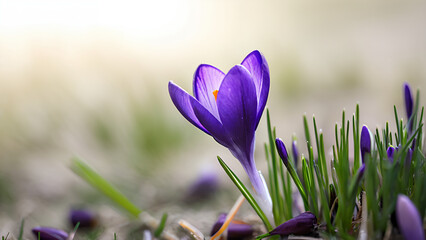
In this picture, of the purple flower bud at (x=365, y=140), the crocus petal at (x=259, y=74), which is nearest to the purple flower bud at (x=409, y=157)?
the purple flower bud at (x=365, y=140)

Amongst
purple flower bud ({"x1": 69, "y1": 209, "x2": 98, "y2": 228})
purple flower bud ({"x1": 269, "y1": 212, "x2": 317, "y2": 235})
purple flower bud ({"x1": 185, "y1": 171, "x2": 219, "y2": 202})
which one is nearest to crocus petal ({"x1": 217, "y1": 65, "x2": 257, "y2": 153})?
purple flower bud ({"x1": 269, "y1": 212, "x2": 317, "y2": 235})

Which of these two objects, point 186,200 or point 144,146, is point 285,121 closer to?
point 144,146

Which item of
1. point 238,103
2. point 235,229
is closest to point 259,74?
point 238,103

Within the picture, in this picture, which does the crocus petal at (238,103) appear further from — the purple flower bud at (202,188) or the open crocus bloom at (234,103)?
the purple flower bud at (202,188)

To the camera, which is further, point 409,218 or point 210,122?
point 210,122

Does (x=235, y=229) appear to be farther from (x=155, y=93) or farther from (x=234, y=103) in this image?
Answer: (x=155, y=93)

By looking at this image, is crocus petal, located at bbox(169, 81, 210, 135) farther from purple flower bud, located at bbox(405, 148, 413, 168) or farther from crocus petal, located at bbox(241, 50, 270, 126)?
purple flower bud, located at bbox(405, 148, 413, 168)
